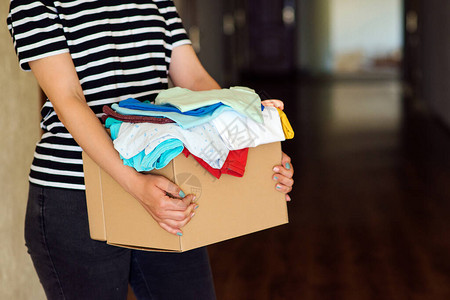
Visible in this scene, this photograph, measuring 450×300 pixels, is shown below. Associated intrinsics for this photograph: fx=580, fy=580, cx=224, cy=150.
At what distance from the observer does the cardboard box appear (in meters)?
0.98

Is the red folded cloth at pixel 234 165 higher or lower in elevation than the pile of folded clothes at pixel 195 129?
lower

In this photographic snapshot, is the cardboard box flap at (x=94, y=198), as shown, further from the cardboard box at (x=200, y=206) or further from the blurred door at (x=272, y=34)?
the blurred door at (x=272, y=34)

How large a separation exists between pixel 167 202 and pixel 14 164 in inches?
33.5

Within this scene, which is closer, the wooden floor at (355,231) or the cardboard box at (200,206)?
the cardboard box at (200,206)

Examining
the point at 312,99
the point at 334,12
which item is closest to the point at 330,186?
the point at 312,99

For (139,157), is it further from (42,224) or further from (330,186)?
(330,186)

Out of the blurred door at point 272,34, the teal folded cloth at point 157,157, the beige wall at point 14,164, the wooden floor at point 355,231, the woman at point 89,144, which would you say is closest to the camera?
the teal folded cloth at point 157,157

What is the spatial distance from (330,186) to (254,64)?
955 cm

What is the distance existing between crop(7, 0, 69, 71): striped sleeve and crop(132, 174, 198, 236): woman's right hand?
30cm

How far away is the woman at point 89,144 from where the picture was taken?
3.39 feet

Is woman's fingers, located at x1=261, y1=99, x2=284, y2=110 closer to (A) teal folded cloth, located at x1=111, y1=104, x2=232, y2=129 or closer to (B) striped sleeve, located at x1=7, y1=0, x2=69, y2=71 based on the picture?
(A) teal folded cloth, located at x1=111, y1=104, x2=232, y2=129

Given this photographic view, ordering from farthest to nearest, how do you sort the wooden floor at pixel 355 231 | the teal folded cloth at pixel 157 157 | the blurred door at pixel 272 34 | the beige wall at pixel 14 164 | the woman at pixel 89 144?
1. the blurred door at pixel 272 34
2. the wooden floor at pixel 355 231
3. the beige wall at pixel 14 164
4. the woman at pixel 89 144
5. the teal folded cloth at pixel 157 157

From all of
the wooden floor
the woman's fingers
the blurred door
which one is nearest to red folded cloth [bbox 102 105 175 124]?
the woman's fingers

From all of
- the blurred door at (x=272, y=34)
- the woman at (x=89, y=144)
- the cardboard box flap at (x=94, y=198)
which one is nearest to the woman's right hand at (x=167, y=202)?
the woman at (x=89, y=144)
